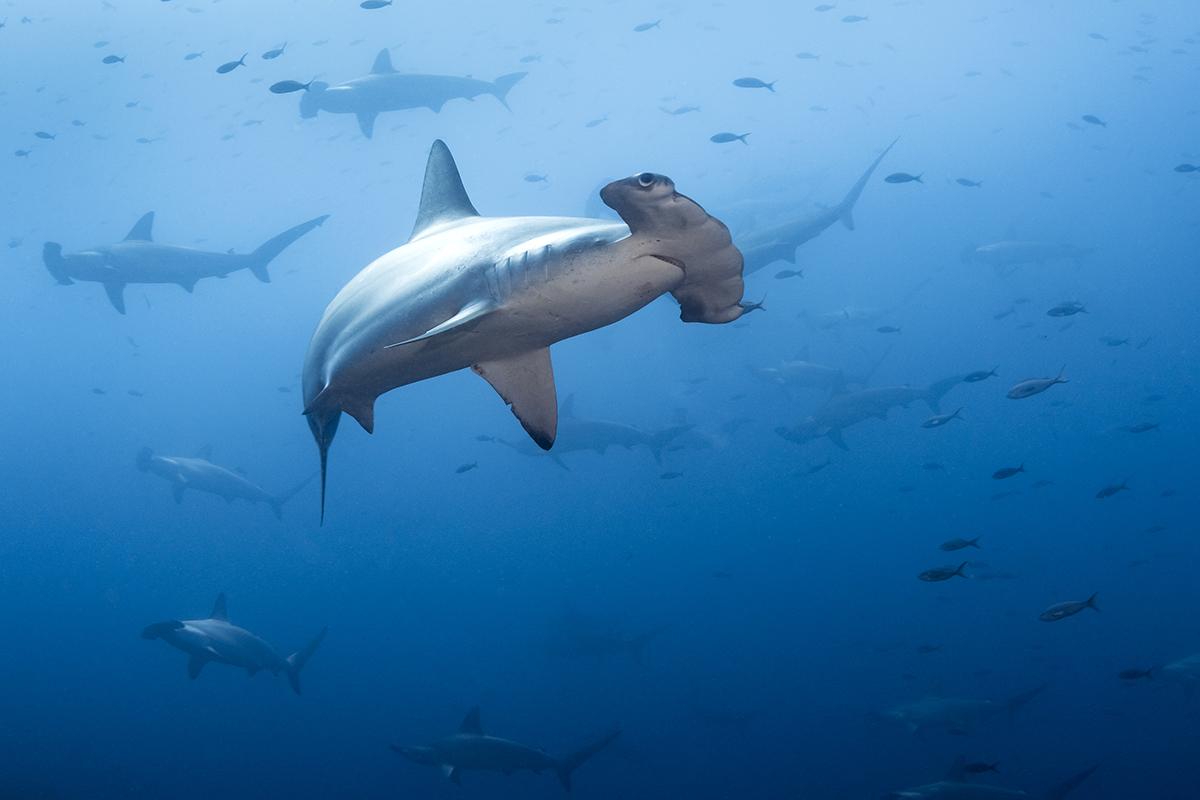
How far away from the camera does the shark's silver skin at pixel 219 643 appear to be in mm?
10016

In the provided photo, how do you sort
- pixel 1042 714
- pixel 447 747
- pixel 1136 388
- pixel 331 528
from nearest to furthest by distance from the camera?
pixel 447 747 → pixel 1042 714 → pixel 331 528 → pixel 1136 388

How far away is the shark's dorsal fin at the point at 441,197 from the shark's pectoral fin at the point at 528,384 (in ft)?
3.02

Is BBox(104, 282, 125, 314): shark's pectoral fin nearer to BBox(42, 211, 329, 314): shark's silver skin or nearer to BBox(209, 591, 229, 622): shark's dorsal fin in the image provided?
BBox(42, 211, 329, 314): shark's silver skin

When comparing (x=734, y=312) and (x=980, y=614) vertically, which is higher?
(x=734, y=312)

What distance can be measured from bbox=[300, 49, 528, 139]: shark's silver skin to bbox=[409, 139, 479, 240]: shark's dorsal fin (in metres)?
11.6

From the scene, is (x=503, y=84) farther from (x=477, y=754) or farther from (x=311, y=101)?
(x=477, y=754)

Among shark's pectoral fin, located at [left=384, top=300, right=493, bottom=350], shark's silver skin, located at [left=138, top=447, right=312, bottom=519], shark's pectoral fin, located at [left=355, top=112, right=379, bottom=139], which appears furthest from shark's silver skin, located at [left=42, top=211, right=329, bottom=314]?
shark's pectoral fin, located at [left=384, top=300, right=493, bottom=350]

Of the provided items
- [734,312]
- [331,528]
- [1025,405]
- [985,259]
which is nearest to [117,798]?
[734,312]

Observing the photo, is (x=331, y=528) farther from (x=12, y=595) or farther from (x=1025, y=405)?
(x=1025, y=405)

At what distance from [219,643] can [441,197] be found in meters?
8.83

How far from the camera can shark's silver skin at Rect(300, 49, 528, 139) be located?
14219 mm

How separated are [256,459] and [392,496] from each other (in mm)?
27164

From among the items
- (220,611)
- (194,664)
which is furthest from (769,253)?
(194,664)

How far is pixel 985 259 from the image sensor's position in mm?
21656
